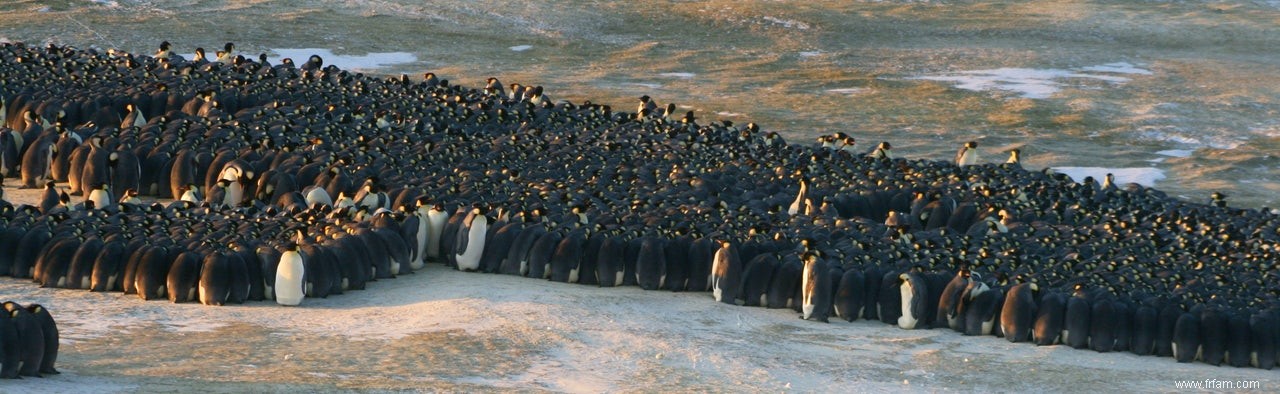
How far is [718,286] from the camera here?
529 inches

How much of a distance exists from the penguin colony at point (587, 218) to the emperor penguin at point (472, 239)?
0.06 ft

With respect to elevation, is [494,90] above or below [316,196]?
above

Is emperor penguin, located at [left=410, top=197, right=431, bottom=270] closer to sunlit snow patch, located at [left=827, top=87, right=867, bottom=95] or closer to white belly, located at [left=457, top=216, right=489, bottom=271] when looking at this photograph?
white belly, located at [left=457, top=216, right=489, bottom=271]

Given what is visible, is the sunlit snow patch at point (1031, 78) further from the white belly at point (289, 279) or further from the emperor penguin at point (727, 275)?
the white belly at point (289, 279)

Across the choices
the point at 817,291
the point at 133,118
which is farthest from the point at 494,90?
the point at 817,291

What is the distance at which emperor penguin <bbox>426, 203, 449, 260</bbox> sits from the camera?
14.2m

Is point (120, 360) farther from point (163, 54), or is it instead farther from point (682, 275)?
point (163, 54)

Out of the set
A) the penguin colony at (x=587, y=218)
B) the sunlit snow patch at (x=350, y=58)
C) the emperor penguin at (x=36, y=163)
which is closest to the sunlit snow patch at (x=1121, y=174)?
the penguin colony at (x=587, y=218)

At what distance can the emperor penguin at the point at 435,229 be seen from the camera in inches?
561

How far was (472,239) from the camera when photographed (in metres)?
13.9

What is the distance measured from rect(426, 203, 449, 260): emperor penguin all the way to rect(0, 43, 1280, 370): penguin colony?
25 millimetres

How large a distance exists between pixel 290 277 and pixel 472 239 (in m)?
2.07

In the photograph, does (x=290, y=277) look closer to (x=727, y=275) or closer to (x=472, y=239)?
(x=472, y=239)

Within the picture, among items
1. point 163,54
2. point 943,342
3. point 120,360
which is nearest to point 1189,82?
point 163,54
